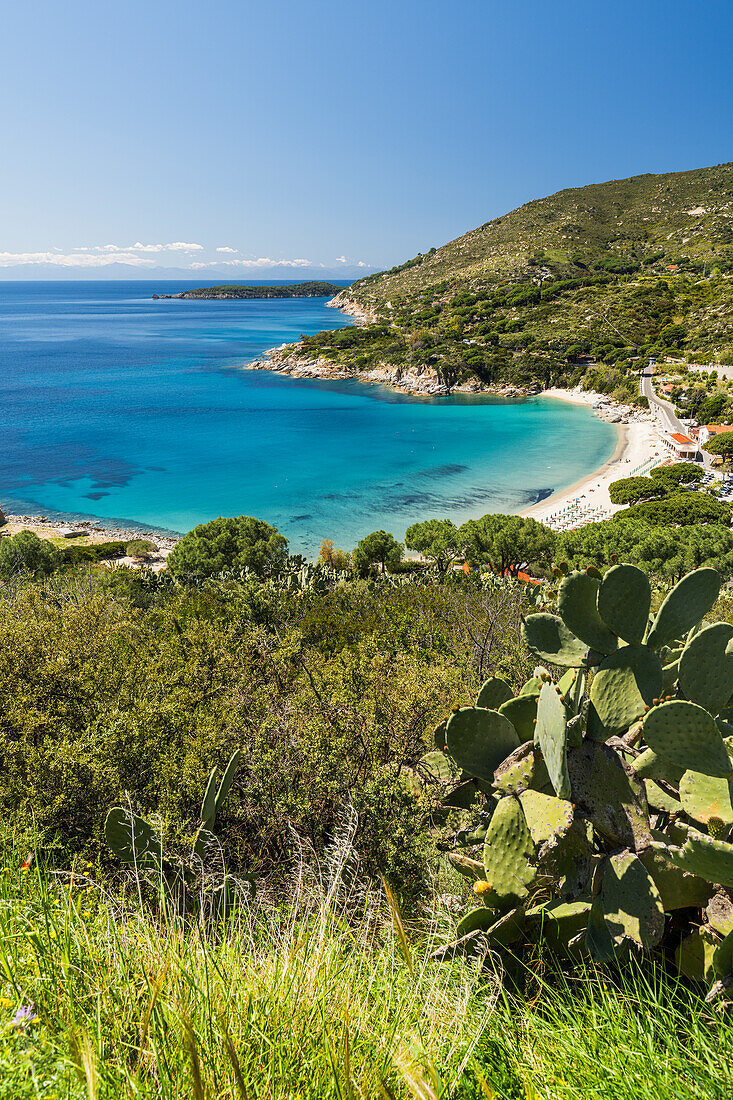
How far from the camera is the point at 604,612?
3.06 metres

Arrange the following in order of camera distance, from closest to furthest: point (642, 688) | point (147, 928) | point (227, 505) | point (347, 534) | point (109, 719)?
point (147, 928) → point (642, 688) → point (109, 719) → point (347, 534) → point (227, 505)

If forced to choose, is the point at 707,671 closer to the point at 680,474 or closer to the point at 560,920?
the point at 560,920

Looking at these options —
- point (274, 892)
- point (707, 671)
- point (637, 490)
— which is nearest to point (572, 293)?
point (637, 490)

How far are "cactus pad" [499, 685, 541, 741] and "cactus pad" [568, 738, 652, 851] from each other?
69 centimetres

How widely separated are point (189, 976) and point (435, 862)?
319 centimetres

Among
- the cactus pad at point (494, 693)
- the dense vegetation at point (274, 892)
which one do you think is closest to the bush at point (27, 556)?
the dense vegetation at point (274, 892)

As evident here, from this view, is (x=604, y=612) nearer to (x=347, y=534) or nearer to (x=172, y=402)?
(x=347, y=534)

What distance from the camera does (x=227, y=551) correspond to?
26.7m

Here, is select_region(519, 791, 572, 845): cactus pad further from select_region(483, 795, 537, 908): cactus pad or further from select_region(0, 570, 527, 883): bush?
select_region(0, 570, 527, 883): bush

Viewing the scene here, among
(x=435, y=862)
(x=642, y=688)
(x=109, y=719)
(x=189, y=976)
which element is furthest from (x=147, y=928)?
(x=109, y=719)

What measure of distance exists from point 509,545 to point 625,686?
23.8m

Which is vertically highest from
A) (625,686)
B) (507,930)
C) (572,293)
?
(572,293)

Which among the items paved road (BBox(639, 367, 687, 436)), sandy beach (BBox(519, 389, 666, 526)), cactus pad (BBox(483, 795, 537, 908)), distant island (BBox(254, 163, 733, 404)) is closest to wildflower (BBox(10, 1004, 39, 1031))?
cactus pad (BBox(483, 795, 537, 908))

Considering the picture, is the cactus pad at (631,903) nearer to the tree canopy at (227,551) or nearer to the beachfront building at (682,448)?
the tree canopy at (227,551)
